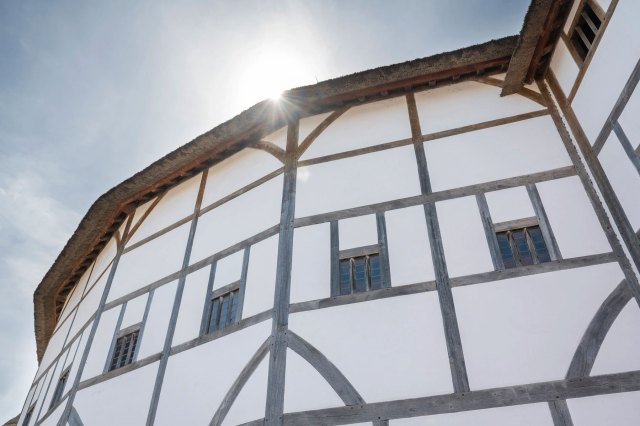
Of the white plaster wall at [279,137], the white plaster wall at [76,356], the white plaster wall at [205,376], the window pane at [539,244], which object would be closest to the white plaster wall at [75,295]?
the white plaster wall at [76,356]

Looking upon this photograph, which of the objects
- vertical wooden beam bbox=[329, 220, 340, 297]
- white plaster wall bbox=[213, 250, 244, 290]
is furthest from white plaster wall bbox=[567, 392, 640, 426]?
white plaster wall bbox=[213, 250, 244, 290]

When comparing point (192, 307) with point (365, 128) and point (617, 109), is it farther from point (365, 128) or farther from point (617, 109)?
point (617, 109)

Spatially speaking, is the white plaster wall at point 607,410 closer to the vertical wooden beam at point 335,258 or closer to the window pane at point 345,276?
the window pane at point 345,276

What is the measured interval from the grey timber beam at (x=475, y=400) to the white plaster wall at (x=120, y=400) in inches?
119

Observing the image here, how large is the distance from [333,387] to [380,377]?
0.62 m

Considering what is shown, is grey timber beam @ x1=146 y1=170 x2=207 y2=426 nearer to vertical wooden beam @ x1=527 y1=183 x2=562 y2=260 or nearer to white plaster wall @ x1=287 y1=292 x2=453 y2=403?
white plaster wall @ x1=287 y1=292 x2=453 y2=403

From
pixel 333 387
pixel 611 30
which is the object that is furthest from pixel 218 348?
pixel 611 30

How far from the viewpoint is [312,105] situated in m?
10.0

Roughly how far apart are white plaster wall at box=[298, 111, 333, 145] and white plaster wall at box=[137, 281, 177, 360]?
12.2 ft

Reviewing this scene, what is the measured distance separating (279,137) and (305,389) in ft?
17.4

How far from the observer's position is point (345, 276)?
7.55 meters

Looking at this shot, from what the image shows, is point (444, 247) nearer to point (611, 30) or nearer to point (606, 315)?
point (606, 315)

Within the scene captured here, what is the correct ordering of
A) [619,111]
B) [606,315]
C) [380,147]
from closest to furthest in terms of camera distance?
[606,315]
[619,111]
[380,147]

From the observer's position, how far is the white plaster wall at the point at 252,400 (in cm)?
670
